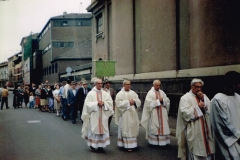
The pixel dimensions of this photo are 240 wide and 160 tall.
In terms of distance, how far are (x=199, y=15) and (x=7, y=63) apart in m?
97.8

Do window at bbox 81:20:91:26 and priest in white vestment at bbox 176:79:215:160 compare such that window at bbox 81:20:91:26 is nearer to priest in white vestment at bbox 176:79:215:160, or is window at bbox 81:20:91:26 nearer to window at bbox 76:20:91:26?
window at bbox 76:20:91:26

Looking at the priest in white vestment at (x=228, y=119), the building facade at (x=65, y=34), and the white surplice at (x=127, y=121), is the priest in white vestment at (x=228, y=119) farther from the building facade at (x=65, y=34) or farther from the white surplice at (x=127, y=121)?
the building facade at (x=65, y=34)

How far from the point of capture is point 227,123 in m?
4.39

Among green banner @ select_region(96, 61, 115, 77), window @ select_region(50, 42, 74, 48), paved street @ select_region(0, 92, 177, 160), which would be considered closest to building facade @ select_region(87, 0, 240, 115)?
green banner @ select_region(96, 61, 115, 77)

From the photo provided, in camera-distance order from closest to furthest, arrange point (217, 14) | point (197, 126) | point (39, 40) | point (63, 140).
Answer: point (197, 126)
point (63, 140)
point (217, 14)
point (39, 40)

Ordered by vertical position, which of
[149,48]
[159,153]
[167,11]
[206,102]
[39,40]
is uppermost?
[39,40]

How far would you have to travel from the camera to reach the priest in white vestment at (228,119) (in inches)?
170

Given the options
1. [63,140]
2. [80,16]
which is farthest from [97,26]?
[80,16]

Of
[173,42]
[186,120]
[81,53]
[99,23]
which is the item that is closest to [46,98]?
[99,23]

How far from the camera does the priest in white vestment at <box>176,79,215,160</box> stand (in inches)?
228

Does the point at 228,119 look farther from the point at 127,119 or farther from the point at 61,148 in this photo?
the point at 61,148

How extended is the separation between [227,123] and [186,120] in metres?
1.61

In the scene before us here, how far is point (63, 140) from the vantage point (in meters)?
9.80

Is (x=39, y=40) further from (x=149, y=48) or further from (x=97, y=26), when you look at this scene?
(x=149, y=48)
